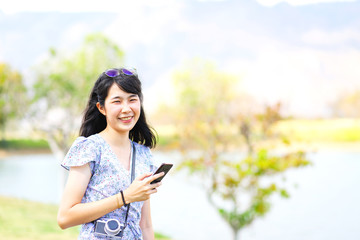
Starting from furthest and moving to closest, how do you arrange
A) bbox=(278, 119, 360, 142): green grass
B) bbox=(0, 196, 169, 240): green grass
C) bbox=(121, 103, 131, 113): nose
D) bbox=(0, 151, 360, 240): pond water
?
bbox=(278, 119, 360, 142): green grass → bbox=(0, 151, 360, 240): pond water → bbox=(0, 196, 169, 240): green grass → bbox=(121, 103, 131, 113): nose

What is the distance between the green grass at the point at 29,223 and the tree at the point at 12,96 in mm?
2351

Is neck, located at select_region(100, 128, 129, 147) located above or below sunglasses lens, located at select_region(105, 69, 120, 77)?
below

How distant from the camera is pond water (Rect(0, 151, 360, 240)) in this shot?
1111cm

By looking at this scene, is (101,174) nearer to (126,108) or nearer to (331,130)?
(126,108)

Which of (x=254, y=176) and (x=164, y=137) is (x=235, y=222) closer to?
(x=254, y=176)

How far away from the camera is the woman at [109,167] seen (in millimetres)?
1320

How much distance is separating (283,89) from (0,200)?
3425 cm

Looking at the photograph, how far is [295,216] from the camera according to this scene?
1266 cm

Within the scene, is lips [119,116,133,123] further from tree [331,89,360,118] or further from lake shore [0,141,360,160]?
tree [331,89,360,118]

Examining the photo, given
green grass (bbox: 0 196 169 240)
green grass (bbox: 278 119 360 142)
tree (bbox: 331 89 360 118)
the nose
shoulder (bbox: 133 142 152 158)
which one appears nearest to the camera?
the nose

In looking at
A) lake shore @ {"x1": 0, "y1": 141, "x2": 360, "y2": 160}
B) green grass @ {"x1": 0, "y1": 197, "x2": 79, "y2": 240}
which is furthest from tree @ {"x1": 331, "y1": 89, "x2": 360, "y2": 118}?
green grass @ {"x1": 0, "y1": 197, "x2": 79, "y2": 240}

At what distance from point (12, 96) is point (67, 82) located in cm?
146

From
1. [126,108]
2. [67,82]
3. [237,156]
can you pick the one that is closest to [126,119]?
[126,108]

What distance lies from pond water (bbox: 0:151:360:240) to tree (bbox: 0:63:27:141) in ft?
7.32
